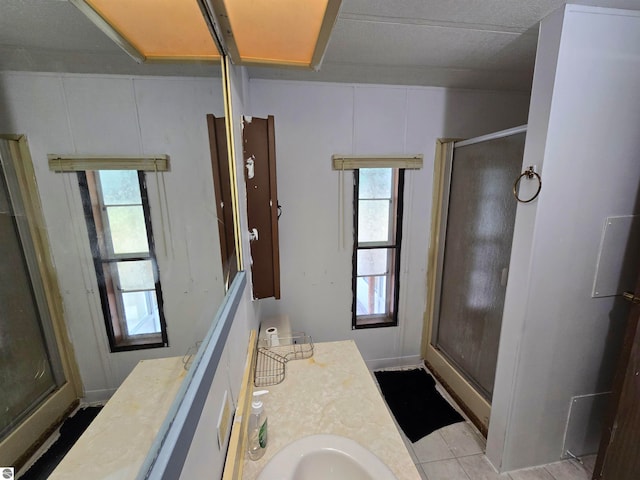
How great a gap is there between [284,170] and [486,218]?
4.70 ft

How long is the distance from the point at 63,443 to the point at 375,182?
7.05 feet

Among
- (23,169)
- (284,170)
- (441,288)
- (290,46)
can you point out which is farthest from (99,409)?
(441,288)

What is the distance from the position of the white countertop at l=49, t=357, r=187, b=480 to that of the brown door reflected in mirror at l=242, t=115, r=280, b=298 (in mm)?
924

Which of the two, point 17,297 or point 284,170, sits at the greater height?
point 284,170

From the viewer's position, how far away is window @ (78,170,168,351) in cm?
45

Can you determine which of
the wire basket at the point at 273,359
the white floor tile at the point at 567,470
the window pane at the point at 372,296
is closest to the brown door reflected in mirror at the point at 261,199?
the wire basket at the point at 273,359

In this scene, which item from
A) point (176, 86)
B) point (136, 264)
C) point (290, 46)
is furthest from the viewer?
point (290, 46)

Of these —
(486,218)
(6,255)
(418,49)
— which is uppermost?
(418,49)

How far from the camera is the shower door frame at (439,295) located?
1898 millimetres

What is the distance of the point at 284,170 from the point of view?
6.68ft

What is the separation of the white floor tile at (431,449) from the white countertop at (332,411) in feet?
3.00

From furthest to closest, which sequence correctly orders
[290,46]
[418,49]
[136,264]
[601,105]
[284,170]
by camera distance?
[284,170]
[418,49]
[601,105]
[290,46]
[136,264]

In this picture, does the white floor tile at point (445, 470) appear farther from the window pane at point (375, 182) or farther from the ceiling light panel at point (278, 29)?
the ceiling light panel at point (278, 29)

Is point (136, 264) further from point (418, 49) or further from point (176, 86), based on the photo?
point (418, 49)
